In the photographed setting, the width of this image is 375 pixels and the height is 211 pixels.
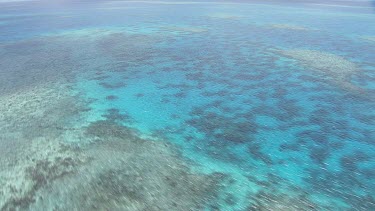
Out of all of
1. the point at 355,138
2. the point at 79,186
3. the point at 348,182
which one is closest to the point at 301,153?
the point at 348,182

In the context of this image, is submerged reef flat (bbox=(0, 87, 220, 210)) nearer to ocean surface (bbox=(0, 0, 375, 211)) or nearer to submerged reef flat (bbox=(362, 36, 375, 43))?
ocean surface (bbox=(0, 0, 375, 211))

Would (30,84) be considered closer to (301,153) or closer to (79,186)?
(79,186)

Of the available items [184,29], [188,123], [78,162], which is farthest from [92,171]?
[184,29]

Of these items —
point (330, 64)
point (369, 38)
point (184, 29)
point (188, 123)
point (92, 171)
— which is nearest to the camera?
point (92, 171)

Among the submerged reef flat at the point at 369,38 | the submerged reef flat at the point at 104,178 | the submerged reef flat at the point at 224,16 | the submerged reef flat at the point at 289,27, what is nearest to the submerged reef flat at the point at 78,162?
the submerged reef flat at the point at 104,178

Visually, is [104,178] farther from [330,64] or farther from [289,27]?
[289,27]

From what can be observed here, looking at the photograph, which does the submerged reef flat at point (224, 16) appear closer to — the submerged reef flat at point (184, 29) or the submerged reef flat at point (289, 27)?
the submerged reef flat at point (289, 27)
